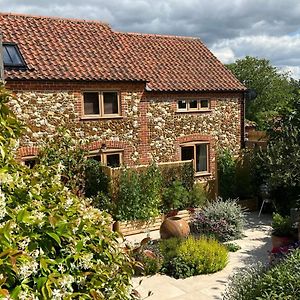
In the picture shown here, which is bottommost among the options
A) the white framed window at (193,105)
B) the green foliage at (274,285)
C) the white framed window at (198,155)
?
the green foliage at (274,285)

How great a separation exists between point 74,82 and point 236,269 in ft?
27.0

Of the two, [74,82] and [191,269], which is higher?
[74,82]

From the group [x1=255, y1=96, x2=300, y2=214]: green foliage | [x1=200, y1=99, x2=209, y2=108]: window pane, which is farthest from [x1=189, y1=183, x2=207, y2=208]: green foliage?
[x1=200, y1=99, x2=209, y2=108]: window pane

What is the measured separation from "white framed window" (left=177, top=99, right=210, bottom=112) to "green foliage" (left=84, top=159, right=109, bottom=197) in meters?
4.70

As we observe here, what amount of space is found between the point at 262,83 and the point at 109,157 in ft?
128

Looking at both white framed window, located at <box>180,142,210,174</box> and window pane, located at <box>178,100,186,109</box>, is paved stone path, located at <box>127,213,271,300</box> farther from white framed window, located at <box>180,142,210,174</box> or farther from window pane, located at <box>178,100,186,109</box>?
window pane, located at <box>178,100,186,109</box>

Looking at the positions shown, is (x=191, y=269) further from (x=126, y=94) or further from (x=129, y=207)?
(x=126, y=94)

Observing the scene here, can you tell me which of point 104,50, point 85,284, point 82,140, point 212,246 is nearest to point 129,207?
point 82,140

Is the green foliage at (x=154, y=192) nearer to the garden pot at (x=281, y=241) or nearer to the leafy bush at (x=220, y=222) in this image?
the leafy bush at (x=220, y=222)

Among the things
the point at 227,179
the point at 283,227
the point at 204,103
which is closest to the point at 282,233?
the point at 283,227

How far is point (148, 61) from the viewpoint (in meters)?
16.4

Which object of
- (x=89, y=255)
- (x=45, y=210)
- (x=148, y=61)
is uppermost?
(x=148, y=61)

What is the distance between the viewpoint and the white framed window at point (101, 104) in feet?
45.5

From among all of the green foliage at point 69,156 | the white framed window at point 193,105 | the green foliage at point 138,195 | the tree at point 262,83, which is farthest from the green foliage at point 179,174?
the tree at point 262,83
